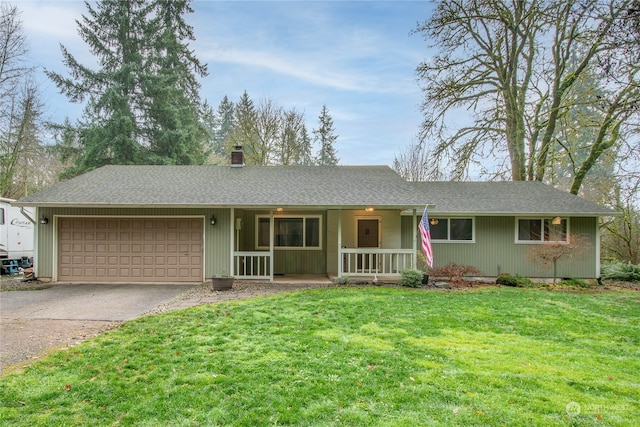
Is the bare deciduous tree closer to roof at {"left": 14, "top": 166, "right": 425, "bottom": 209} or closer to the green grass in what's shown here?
roof at {"left": 14, "top": 166, "right": 425, "bottom": 209}

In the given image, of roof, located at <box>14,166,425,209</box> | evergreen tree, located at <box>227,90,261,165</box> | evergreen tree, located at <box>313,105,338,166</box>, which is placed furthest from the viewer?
evergreen tree, located at <box>313,105,338,166</box>

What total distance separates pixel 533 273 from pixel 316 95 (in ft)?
60.6

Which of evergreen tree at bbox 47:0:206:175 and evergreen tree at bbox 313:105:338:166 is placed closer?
evergreen tree at bbox 47:0:206:175

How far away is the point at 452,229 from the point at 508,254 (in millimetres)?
1999

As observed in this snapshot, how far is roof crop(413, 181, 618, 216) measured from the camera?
1180 centimetres

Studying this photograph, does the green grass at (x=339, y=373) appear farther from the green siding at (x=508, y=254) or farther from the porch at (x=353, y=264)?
the green siding at (x=508, y=254)

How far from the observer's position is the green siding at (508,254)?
12125 millimetres

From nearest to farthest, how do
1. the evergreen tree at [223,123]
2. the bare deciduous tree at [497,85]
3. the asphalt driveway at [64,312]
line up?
the asphalt driveway at [64,312] → the bare deciduous tree at [497,85] → the evergreen tree at [223,123]

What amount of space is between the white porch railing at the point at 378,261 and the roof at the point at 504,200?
1.83m

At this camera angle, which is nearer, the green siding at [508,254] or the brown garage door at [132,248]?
the brown garage door at [132,248]

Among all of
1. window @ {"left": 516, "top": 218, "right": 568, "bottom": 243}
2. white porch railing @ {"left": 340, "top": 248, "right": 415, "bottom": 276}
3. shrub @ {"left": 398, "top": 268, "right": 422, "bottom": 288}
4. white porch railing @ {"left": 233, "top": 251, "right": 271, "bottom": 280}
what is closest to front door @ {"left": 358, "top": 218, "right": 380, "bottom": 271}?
white porch railing @ {"left": 340, "top": 248, "right": 415, "bottom": 276}

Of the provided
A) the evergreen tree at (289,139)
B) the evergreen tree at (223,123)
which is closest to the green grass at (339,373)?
the evergreen tree at (289,139)

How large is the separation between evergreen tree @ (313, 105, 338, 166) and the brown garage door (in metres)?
20.4

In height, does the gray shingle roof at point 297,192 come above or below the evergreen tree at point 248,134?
below
